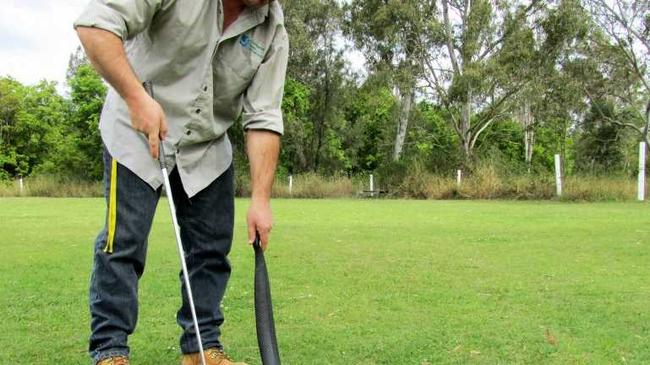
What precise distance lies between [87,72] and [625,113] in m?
29.6

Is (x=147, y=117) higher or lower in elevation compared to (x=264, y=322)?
higher

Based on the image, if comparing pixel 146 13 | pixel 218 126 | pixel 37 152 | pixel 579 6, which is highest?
pixel 579 6

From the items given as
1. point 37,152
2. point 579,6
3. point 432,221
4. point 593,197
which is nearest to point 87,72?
point 37,152

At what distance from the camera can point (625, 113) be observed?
36094 mm

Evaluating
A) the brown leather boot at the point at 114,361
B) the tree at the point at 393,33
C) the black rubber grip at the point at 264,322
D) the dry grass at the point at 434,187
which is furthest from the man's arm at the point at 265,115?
the tree at the point at 393,33

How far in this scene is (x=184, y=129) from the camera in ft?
8.50

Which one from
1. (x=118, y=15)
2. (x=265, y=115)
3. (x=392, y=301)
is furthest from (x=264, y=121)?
(x=392, y=301)

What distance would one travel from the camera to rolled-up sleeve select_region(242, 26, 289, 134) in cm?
277

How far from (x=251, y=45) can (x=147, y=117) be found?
63 cm

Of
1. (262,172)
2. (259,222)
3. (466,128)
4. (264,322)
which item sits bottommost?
(264,322)

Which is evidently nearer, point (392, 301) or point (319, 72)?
point (392, 301)

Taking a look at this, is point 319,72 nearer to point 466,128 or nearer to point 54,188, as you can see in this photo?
point 466,128

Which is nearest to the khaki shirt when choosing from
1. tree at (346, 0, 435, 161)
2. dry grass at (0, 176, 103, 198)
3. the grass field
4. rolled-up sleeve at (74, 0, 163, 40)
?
rolled-up sleeve at (74, 0, 163, 40)

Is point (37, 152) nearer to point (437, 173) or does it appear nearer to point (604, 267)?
point (437, 173)
